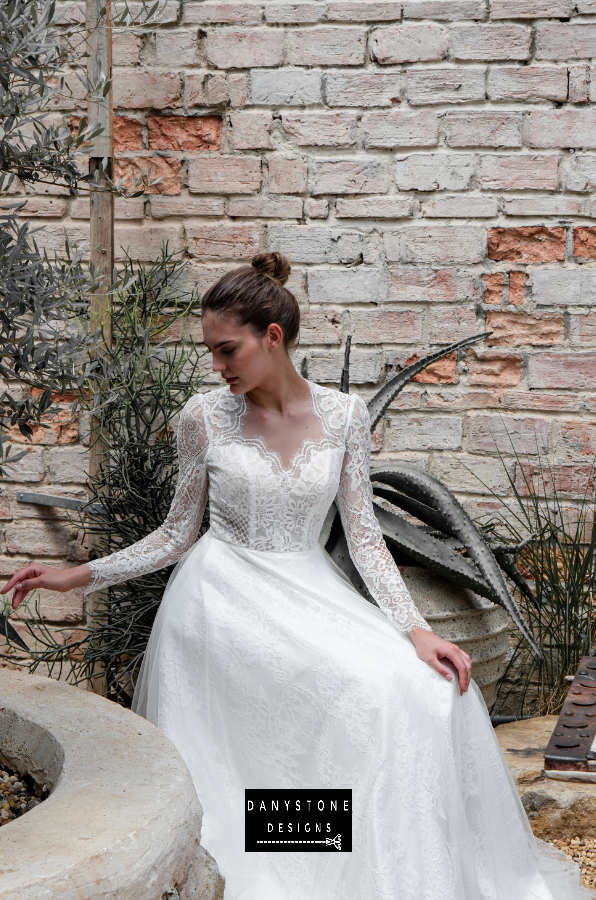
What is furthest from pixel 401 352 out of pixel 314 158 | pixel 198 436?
pixel 198 436

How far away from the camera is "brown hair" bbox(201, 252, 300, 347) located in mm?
2086

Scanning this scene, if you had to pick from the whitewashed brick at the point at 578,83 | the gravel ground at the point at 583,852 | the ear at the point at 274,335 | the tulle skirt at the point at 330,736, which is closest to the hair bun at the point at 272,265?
the ear at the point at 274,335

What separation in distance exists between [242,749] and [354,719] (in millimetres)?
289

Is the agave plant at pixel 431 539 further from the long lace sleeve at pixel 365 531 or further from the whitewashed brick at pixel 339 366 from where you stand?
the whitewashed brick at pixel 339 366

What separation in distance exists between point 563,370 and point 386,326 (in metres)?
0.66

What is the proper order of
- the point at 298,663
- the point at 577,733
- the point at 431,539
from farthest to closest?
the point at 431,539 < the point at 577,733 < the point at 298,663

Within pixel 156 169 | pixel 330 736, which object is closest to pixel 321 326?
pixel 156 169

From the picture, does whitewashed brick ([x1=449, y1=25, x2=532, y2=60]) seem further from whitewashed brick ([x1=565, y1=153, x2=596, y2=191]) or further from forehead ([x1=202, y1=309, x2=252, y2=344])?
forehead ([x1=202, y1=309, x2=252, y2=344])

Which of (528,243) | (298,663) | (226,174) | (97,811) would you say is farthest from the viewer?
(226,174)

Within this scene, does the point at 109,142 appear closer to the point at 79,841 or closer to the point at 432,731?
the point at 432,731

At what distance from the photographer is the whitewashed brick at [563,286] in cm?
304

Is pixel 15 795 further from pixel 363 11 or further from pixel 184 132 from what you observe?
pixel 363 11

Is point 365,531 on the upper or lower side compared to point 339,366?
lower

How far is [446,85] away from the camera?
9.96 feet
